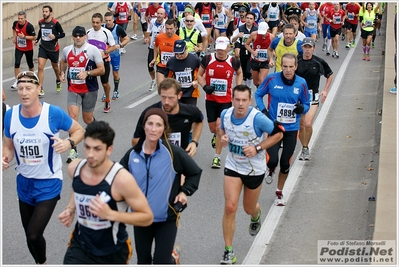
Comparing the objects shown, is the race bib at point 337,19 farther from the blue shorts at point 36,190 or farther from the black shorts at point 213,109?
the blue shorts at point 36,190

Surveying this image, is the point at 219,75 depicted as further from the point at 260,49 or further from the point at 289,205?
the point at 260,49

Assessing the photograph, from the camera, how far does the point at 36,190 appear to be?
262 inches

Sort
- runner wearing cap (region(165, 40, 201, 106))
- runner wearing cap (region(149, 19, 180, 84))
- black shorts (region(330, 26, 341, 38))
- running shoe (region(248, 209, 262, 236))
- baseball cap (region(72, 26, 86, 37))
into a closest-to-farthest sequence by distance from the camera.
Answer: running shoe (region(248, 209, 262, 236)) < runner wearing cap (region(165, 40, 201, 106)) < baseball cap (region(72, 26, 86, 37)) < runner wearing cap (region(149, 19, 180, 84)) < black shorts (region(330, 26, 341, 38))

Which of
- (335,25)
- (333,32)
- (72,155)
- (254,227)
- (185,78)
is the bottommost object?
(333,32)

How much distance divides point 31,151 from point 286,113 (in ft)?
11.8

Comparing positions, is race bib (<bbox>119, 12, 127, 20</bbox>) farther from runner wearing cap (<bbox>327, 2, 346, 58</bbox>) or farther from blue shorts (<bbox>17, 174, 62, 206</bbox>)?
blue shorts (<bbox>17, 174, 62, 206</bbox>)

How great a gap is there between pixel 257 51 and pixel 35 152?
850cm

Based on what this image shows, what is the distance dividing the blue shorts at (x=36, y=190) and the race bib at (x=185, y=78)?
4.26 metres

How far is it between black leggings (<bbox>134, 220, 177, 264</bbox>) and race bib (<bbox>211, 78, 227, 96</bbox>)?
15.8 ft

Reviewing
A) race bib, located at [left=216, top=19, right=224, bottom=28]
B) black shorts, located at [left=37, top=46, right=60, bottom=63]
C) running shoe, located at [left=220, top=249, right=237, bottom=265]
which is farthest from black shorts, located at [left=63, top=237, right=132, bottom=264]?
race bib, located at [left=216, top=19, right=224, bottom=28]

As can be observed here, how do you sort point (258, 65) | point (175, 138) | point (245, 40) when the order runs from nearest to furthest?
point (175, 138), point (258, 65), point (245, 40)

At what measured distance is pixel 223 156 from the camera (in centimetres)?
1146

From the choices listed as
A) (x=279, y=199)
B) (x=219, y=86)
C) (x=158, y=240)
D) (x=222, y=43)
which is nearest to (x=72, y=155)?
(x=219, y=86)

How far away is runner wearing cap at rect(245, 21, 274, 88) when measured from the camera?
14.6 m
